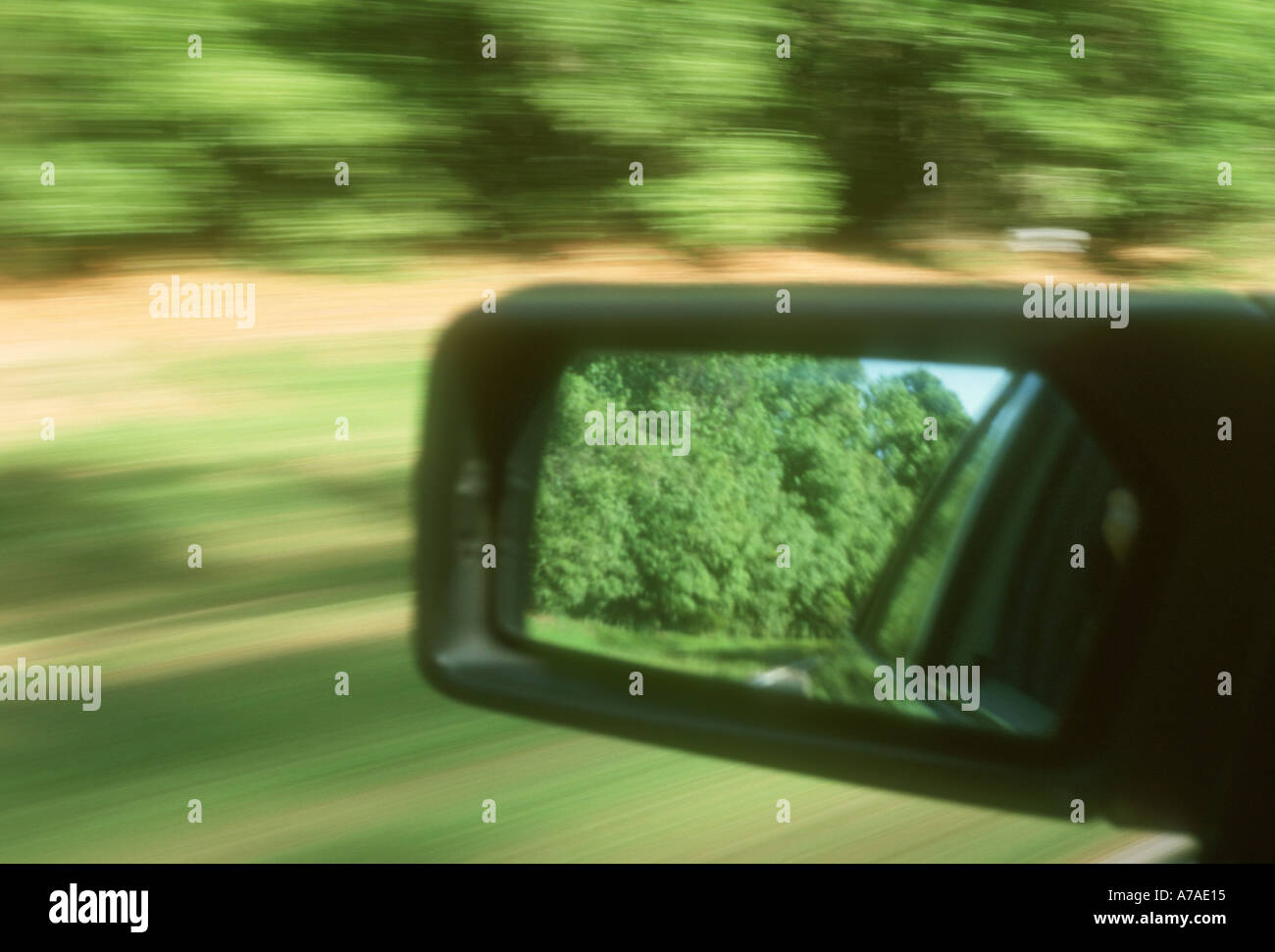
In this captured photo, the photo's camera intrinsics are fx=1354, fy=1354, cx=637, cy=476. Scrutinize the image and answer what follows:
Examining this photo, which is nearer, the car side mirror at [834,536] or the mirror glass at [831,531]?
the car side mirror at [834,536]

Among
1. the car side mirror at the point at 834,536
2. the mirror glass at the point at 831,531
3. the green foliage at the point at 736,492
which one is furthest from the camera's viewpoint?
the green foliage at the point at 736,492

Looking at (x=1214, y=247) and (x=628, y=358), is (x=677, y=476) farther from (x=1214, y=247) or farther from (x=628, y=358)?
(x=1214, y=247)

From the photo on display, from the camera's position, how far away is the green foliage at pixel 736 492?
2.03m

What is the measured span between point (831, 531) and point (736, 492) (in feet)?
1.46

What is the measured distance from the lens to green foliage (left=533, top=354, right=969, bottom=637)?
203cm

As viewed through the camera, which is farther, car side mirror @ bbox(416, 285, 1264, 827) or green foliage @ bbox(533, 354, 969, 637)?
green foliage @ bbox(533, 354, 969, 637)

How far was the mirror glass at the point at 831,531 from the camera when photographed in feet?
5.13

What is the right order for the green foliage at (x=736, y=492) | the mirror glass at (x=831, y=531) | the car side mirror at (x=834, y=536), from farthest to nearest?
the green foliage at (x=736, y=492) → the mirror glass at (x=831, y=531) → the car side mirror at (x=834, y=536)

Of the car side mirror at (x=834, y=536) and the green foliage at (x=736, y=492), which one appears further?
the green foliage at (x=736, y=492)

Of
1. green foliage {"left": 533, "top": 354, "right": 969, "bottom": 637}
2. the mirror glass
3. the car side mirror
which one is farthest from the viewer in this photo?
green foliage {"left": 533, "top": 354, "right": 969, "bottom": 637}

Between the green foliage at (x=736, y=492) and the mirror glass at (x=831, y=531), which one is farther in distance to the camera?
the green foliage at (x=736, y=492)

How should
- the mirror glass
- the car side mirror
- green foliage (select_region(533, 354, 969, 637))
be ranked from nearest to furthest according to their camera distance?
the car side mirror → the mirror glass → green foliage (select_region(533, 354, 969, 637))

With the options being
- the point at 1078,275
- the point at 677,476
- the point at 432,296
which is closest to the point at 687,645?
the point at 677,476

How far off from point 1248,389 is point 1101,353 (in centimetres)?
16
